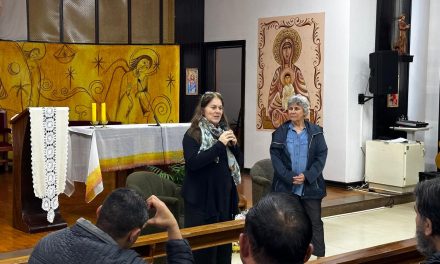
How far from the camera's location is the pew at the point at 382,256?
2.82 m

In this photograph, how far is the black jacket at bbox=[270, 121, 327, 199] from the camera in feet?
14.9

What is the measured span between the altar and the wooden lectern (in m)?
0.49

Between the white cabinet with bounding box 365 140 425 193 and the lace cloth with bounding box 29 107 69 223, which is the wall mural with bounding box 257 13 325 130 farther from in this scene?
the lace cloth with bounding box 29 107 69 223

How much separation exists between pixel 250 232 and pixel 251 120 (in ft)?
27.2

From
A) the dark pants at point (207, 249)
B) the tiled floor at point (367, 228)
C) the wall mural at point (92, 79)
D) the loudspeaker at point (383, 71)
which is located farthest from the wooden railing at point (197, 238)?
the wall mural at point (92, 79)

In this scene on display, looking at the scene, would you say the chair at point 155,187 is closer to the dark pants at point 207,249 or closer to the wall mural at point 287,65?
the dark pants at point 207,249

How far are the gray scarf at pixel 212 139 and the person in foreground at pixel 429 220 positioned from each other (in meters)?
1.99

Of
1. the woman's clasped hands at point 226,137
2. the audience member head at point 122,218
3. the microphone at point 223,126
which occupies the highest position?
the microphone at point 223,126

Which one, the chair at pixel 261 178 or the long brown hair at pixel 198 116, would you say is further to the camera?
the chair at pixel 261 178

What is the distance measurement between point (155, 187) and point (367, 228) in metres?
2.82

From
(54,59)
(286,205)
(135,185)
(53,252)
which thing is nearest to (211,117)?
(135,185)

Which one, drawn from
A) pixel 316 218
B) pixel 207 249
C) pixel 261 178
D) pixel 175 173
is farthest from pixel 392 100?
pixel 207 249

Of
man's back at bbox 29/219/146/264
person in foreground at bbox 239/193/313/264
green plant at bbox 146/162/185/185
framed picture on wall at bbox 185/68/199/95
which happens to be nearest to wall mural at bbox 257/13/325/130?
framed picture on wall at bbox 185/68/199/95

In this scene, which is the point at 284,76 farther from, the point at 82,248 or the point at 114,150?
the point at 82,248
